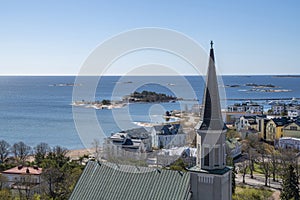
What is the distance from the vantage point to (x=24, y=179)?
95.2ft

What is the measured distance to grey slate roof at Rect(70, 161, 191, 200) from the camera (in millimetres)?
15383

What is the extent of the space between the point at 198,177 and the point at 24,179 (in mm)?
18881

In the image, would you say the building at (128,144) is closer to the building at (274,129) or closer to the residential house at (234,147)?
the residential house at (234,147)

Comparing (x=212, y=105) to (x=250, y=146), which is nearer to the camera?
(x=212, y=105)

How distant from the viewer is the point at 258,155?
137 ft

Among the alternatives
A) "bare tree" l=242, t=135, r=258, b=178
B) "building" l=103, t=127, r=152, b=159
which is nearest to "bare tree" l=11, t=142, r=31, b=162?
"building" l=103, t=127, r=152, b=159

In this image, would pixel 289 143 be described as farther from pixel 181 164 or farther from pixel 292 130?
pixel 181 164

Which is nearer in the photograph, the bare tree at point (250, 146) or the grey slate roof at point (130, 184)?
the grey slate roof at point (130, 184)

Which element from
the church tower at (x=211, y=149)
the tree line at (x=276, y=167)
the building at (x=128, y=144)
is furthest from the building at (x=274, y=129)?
the church tower at (x=211, y=149)

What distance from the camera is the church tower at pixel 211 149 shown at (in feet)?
48.5

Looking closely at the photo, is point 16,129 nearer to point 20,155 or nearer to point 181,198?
point 20,155

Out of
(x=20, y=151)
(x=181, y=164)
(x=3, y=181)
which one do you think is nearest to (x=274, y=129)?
(x=181, y=164)

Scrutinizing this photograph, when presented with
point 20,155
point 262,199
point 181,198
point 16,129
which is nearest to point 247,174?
point 262,199

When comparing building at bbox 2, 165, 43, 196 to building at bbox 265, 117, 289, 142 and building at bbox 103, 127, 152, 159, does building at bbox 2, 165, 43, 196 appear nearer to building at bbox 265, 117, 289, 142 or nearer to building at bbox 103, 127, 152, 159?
building at bbox 103, 127, 152, 159
